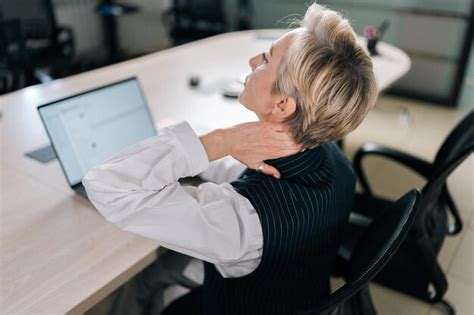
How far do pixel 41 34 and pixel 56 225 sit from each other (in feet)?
11.0

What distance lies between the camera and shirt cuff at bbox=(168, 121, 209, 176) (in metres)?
1.00

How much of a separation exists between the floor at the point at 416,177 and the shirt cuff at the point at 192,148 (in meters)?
1.02

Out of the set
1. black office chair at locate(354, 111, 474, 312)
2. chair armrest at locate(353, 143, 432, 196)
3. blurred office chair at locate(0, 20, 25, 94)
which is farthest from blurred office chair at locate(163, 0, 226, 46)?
black office chair at locate(354, 111, 474, 312)

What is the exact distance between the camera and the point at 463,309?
6.07 feet

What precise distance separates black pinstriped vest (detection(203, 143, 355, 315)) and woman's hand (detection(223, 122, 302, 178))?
0.02 metres

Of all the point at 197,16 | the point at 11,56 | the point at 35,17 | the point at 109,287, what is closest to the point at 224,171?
the point at 109,287

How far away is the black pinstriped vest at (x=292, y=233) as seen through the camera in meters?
0.96

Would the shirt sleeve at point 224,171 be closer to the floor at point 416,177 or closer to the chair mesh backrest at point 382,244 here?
the chair mesh backrest at point 382,244

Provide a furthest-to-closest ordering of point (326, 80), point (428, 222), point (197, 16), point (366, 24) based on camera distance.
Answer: point (197, 16) < point (366, 24) < point (428, 222) < point (326, 80)

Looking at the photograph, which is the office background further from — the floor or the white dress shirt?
the white dress shirt

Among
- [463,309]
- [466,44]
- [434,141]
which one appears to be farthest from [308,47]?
[466,44]

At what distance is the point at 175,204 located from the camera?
0.93 metres

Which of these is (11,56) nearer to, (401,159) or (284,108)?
(401,159)

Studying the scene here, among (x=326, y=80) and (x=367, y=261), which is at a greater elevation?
(x=326, y=80)
